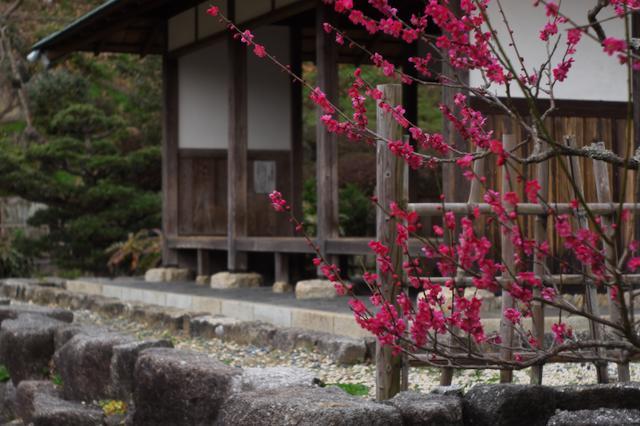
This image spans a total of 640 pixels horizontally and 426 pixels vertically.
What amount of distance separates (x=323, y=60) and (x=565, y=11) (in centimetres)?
233

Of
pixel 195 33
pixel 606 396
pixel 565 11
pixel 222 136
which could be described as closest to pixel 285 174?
pixel 222 136

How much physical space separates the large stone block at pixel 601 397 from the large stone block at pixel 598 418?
13.4 inches

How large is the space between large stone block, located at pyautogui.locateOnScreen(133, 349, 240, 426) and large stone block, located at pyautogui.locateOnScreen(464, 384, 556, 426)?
1373 millimetres

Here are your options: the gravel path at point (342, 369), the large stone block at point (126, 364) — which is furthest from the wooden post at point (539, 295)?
the large stone block at point (126, 364)

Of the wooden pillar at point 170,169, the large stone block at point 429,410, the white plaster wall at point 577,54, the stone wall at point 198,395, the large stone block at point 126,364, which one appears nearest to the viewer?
the stone wall at point 198,395

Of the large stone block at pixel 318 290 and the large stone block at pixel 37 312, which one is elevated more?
the large stone block at pixel 318 290

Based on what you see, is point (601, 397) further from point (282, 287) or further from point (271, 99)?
point (271, 99)

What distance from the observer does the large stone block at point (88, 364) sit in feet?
23.7

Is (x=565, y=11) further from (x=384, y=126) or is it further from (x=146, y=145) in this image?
(x=146, y=145)

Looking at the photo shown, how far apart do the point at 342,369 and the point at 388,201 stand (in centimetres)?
175

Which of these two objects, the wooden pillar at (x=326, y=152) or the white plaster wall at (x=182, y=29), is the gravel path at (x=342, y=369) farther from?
the white plaster wall at (x=182, y=29)

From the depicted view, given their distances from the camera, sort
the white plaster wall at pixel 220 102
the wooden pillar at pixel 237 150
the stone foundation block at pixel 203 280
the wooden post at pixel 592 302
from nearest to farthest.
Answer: the wooden post at pixel 592 302 < the wooden pillar at pixel 237 150 < the stone foundation block at pixel 203 280 < the white plaster wall at pixel 220 102

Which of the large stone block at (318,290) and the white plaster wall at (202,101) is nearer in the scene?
the large stone block at (318,290)

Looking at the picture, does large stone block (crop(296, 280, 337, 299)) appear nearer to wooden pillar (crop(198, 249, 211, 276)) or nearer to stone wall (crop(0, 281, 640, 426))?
stone wall (crop(0, 281, 640, 426))
